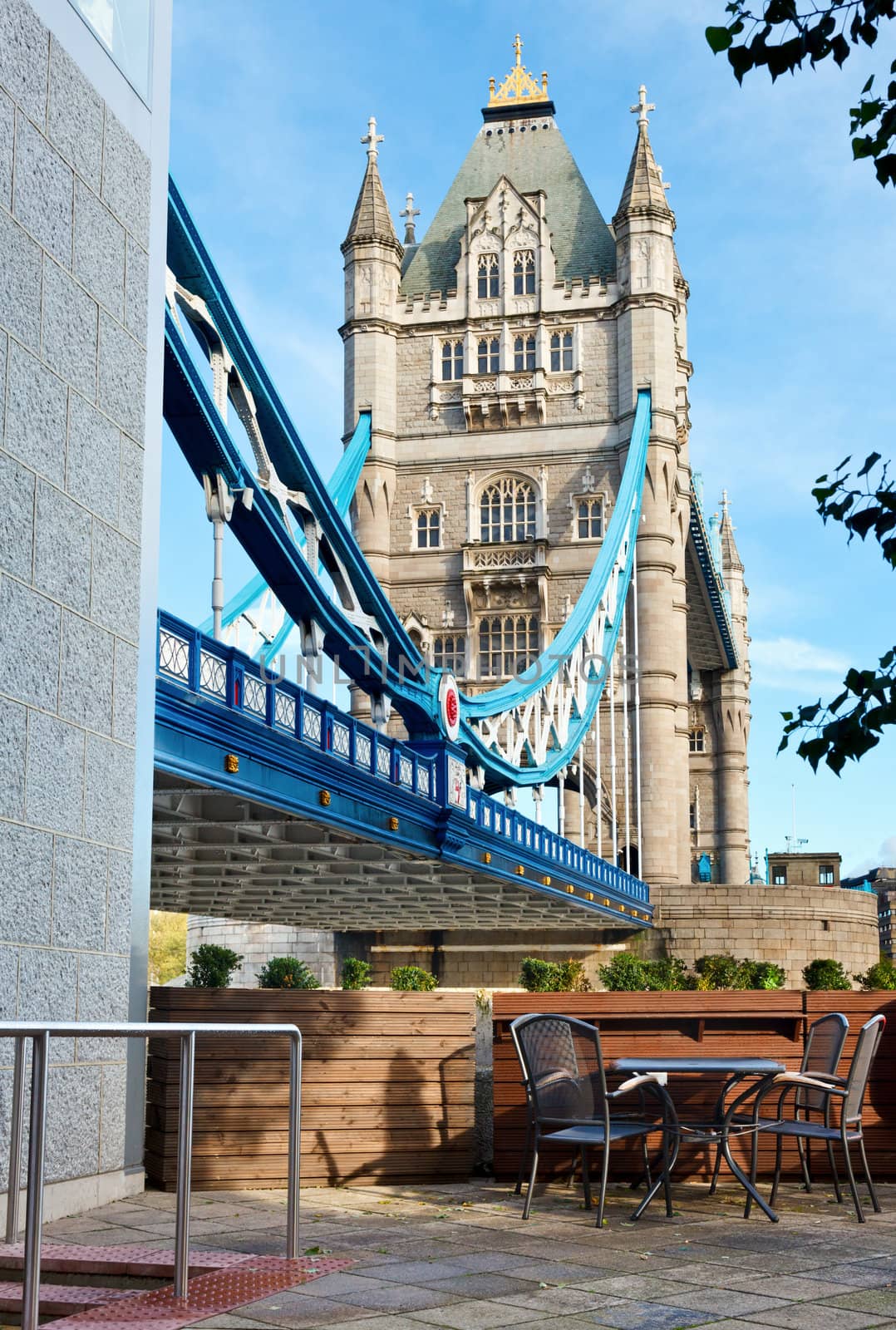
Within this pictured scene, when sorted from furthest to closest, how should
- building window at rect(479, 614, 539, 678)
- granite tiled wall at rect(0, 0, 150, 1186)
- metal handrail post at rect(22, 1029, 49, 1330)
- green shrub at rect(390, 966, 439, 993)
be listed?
building window at rect(479, 614, 539, 678)
green shrub at rect(390, 966, 439, 993)
granite tiled wall at rect(0, 0, 150, 1186)
metal handrail post at rect(22, 1029, 49, 1330)

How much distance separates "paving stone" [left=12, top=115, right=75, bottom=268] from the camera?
705 centimetres

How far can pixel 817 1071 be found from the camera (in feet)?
25.3

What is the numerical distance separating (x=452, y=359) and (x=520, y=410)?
115 inches

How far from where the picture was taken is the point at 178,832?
18703mm

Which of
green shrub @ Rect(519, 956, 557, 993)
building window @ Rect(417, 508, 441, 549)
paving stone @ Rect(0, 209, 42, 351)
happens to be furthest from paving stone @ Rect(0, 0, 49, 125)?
building window @ Rect(417, 508, 441, 549)

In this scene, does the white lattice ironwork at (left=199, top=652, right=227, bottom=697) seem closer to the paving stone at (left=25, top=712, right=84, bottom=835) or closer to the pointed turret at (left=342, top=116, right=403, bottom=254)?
the paving stone at (left=25, top=712, right=84, bottom=835)

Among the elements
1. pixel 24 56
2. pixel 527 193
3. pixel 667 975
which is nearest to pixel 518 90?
pixel 527 193

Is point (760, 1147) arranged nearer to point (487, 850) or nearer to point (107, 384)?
point (107, 384)

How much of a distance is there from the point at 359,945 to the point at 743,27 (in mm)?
37172

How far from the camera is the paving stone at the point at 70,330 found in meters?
7.24

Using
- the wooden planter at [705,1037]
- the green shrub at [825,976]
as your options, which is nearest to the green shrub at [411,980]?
the green shrub at [825,976]

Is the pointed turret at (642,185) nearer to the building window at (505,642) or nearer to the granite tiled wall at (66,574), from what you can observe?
the building window at (505,642)

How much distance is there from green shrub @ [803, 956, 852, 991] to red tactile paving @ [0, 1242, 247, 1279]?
97.7ft

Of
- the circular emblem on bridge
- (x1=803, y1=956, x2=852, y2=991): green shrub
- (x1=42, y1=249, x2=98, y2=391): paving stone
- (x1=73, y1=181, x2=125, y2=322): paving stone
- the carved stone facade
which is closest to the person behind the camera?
(x1=42, y1=249, x2=98, y2=391): paving stone
